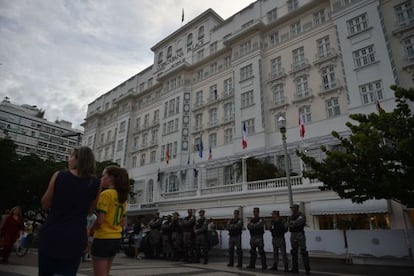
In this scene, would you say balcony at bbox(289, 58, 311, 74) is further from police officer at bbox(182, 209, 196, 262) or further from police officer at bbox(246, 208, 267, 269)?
police officer at bbox(246, 208, 267, 269)

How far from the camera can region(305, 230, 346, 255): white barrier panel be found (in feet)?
39.0

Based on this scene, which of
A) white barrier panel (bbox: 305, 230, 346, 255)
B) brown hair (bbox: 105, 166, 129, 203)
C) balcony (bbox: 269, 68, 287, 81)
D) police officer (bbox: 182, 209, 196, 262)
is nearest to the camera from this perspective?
brown hair (bbox: 105, 166, 129, 203)

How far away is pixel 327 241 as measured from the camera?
40.2ft

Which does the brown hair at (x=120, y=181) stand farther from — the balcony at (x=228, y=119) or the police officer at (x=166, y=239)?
the balcony at (x=228, y=119)

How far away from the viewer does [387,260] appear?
1086 centimetres

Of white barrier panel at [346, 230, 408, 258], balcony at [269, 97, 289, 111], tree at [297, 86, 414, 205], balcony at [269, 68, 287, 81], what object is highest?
balcony at [269, 68, 287, 81]

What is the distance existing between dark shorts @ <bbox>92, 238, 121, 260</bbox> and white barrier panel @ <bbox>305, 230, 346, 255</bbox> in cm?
1099

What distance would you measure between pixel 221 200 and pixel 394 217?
1150 cm

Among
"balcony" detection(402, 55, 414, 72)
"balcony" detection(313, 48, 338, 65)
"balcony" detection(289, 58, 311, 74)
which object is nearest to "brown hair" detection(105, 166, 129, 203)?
"balcony" detection(402, 55, 414, 72)

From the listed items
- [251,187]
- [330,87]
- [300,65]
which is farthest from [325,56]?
[251,187]

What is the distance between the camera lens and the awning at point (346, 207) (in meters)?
15.7

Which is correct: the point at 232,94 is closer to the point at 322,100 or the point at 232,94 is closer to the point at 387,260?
the point at 322,100

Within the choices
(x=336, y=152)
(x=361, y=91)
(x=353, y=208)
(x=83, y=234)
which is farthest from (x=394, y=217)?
(x=83, y=234)

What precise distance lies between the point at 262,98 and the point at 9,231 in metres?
24.0
